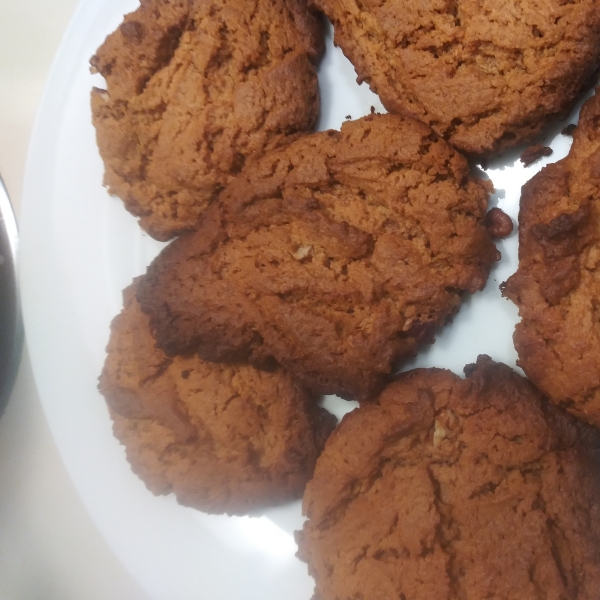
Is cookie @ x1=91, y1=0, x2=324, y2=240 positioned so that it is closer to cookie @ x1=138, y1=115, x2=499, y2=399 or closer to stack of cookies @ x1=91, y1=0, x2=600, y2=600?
stack of cookies @ x1=91, y1=0, x2=600, y2=600

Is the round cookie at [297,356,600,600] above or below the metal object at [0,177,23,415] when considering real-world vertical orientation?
below

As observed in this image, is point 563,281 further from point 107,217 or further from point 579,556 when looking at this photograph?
point 107,217

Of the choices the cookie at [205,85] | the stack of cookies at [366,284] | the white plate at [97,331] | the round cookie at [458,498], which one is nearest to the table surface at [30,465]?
the white plate at [97,331]

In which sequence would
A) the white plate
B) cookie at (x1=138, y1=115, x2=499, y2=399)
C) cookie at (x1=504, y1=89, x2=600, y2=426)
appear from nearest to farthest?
cookie at (x1=504, y1=89, x2=600, y2=426) → cookie at (x1=138, y1=115, x2=499, y2=399) → the white plate

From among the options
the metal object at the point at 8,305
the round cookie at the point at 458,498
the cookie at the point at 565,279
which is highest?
the metal object at the point at 8,305

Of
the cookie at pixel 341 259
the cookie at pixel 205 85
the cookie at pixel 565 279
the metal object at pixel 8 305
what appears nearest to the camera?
the cookie at pixel 565 279

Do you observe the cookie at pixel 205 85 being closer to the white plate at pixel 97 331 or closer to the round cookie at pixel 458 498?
the white plate at pixel 97 331

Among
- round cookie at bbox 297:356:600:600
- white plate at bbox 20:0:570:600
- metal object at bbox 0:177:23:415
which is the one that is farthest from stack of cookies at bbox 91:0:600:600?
metal object at bbox 0:177:23:415

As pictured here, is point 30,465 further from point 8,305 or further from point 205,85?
point 205,85
